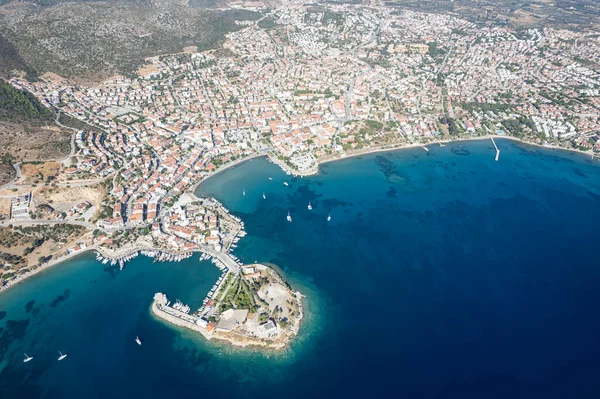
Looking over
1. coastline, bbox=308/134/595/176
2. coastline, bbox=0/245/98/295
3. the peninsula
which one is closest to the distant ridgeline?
the peninsula

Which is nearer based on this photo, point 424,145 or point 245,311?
point 245,311

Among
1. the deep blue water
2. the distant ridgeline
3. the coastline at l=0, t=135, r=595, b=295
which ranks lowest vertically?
the deep blue water

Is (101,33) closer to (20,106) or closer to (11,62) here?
(11,62)

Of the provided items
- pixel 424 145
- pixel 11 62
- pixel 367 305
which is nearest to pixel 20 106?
pixel 11 62

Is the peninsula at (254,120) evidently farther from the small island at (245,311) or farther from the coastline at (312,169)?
the coastline at (312,169)

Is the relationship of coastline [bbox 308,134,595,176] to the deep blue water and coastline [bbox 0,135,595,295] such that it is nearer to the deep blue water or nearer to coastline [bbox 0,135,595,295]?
coastline [bbox 0,135,595,295]
